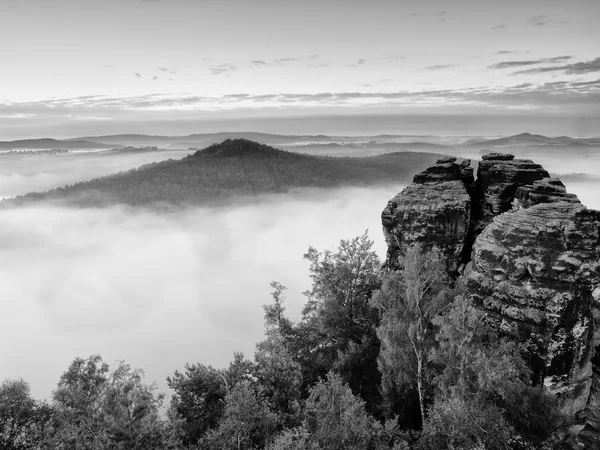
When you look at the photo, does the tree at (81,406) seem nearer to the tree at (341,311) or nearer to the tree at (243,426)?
the tree at (243,426)

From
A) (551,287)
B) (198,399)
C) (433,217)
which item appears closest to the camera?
(551,287)

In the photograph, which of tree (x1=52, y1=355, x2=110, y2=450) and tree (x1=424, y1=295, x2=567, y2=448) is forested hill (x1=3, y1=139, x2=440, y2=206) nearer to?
tree (x1=52, y1=355, x2=110, y2=450)

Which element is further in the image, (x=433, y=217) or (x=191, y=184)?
(x=191, y=184)

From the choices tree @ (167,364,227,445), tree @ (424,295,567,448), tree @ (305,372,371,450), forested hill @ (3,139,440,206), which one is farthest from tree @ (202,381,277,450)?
forested hill @ (3,139,440,206)

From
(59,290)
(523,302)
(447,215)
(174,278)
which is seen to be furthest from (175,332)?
(523,302)

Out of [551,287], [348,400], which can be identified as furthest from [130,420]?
[551,287]

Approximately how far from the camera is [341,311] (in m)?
36.2

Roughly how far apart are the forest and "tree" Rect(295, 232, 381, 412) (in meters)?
1.54

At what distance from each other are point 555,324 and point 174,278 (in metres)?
163

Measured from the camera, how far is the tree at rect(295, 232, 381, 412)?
3603 cm

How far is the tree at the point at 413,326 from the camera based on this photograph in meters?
26.4

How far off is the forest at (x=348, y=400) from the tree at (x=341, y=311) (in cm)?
154

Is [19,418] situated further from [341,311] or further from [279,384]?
[341,311]

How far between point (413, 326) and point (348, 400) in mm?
7527
